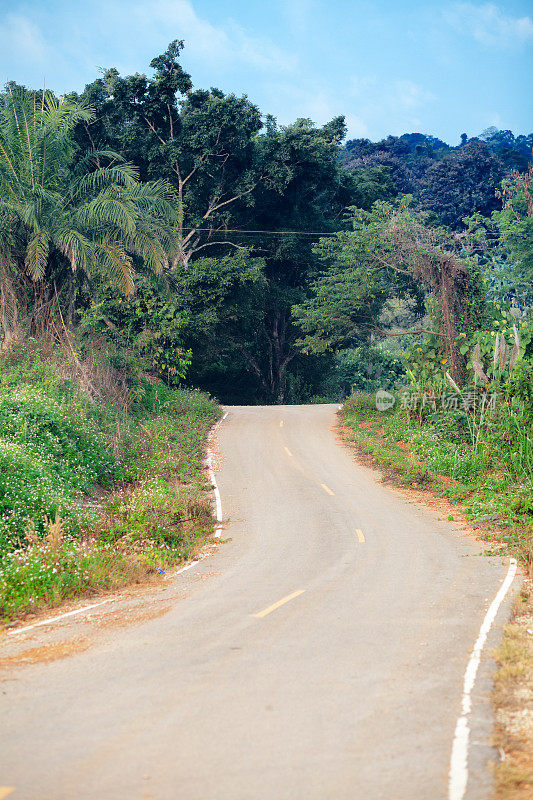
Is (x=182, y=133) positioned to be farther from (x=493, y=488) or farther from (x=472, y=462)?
(x=493, y=488)

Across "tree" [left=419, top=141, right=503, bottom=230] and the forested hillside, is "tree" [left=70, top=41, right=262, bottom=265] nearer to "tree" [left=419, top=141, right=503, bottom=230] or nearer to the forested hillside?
the forested hillside

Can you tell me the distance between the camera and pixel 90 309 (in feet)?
84.3

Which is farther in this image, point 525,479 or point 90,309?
point 90,309

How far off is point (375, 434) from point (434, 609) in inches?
657

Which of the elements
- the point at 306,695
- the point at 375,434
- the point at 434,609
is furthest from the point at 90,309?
the point at 306,695

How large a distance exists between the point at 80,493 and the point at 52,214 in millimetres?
10011

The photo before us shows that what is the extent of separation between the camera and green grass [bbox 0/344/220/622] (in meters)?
11.4

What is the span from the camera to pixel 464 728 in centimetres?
627

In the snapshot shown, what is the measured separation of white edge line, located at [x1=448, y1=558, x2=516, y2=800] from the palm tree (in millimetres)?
16124

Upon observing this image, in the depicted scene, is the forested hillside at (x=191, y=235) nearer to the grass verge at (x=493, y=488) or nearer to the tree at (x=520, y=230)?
the tree at (x=520, y=230)

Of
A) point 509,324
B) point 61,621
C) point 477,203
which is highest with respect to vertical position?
point 477,203

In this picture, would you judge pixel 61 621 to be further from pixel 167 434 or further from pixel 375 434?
pixel 375 434

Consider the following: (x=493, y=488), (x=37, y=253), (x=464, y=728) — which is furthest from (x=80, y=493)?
(x=464, y=728)

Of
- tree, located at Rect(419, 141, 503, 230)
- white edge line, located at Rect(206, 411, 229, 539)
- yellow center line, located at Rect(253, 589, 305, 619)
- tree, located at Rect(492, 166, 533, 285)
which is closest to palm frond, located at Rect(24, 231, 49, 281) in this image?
white edge line, located at Rect(206, 411, 229, 539)
